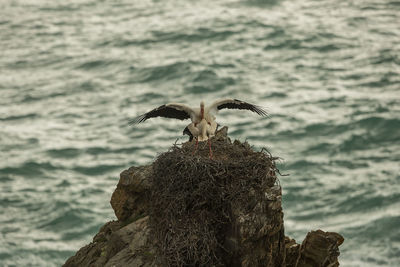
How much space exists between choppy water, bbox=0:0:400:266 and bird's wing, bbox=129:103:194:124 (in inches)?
559

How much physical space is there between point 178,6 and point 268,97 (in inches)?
662

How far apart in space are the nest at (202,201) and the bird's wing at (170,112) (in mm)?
2069

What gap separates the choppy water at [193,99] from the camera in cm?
3291

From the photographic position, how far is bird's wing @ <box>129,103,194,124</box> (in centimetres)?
1485

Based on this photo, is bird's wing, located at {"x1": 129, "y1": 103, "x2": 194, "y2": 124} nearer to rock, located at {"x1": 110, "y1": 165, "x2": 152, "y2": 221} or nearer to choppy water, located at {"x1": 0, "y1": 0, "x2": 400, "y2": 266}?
rock, located at {"x1": 110, "y1": 165, "x2": 152, "y2": 221}

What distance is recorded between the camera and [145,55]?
4922 cm

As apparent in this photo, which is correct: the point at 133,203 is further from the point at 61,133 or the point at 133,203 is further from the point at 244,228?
the point at 61,133

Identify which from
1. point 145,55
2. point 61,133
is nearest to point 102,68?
point 145,55

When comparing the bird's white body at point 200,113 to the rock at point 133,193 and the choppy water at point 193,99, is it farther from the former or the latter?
the choppy water at point 193,99

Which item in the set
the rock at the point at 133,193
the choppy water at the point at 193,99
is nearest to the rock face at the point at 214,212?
the rock at the point at 133,193

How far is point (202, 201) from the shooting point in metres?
12.6

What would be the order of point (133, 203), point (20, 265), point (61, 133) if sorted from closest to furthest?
point (133, 203), point (20, 265), point (61, 133)

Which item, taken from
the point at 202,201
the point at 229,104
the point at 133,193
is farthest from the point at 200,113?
the point at 202,201

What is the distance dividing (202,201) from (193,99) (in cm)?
2954
